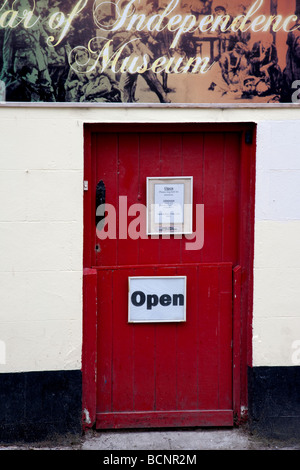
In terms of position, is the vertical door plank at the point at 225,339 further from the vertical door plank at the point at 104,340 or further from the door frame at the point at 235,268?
the vertical door plank at the point at 104,340

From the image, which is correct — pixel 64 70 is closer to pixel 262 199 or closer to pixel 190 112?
pixel 190 112

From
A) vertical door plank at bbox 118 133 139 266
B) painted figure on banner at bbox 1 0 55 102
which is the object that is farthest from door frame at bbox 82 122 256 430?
painted figure on banner at bbox 1 0 55 102

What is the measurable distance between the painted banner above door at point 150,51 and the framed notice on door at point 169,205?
0.65m

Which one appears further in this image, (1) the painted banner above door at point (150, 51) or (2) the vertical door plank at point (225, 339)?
(2) the vertical door plank at point (225, 339)

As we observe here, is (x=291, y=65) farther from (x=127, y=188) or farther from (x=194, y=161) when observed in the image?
(x=127, y=188)

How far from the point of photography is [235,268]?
446cm

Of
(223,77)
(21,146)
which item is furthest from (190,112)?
(21,146)

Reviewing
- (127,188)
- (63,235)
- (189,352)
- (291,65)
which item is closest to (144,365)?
(189,352)

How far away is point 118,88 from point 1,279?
171 cm

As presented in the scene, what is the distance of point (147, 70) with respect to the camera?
416 cm

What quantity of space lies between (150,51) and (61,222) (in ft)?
4.81

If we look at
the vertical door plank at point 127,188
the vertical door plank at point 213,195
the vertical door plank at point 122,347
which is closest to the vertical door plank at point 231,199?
the vertical door plank at point 213,195

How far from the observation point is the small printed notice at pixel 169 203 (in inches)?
174

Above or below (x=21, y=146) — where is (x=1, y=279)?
below
